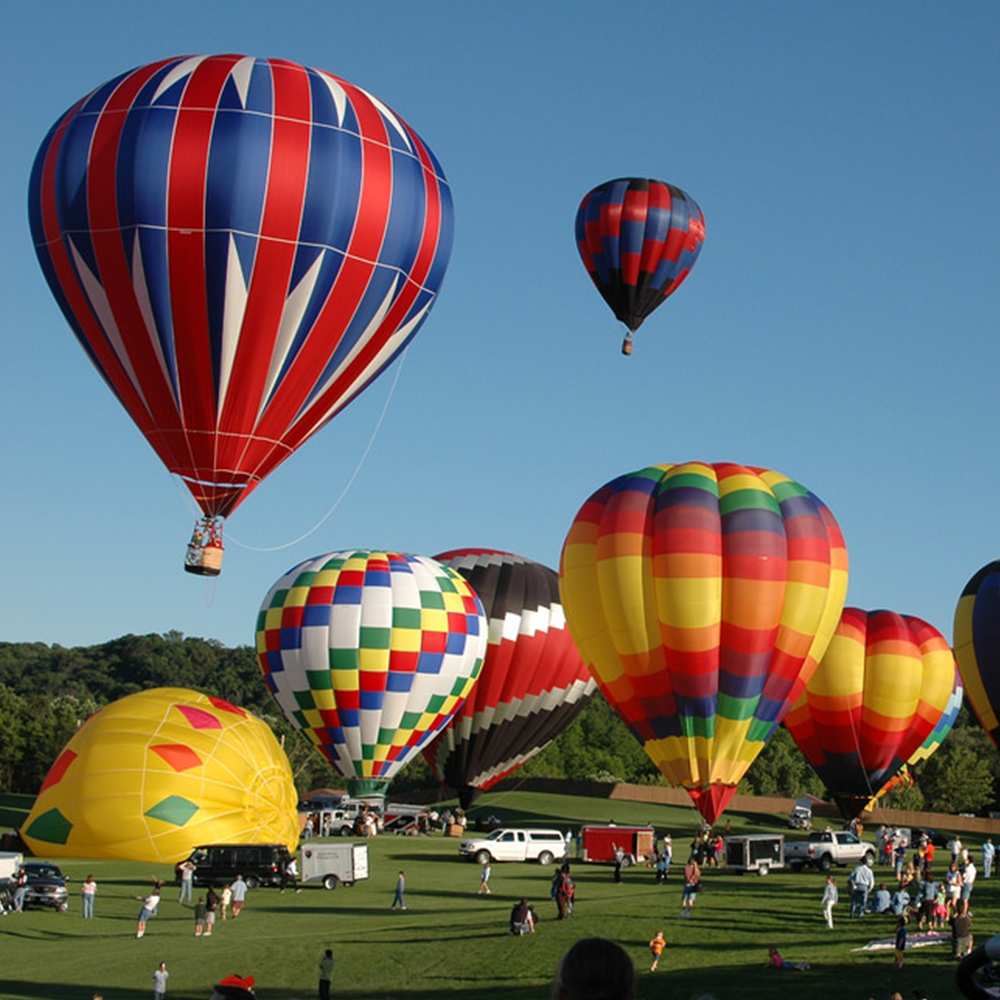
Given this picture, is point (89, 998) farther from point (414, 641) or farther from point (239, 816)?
point (414, 641)

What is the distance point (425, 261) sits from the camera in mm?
28578

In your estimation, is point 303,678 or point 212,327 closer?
point 212,327

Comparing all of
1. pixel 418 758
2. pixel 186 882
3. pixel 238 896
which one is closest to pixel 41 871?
pixel 186 882

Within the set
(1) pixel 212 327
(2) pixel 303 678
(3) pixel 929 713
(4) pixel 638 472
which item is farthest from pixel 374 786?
(1) pixel 212 327


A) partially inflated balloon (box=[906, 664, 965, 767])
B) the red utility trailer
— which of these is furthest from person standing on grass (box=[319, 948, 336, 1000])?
partially inflated balloon (box=[906, 664, 965, 767])

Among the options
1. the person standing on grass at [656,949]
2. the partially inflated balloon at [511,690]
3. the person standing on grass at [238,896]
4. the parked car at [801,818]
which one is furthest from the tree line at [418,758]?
the person standing on grass at [656,949]

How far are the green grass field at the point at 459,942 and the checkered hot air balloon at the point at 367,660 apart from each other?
9.94m

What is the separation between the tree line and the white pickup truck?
26.5 m

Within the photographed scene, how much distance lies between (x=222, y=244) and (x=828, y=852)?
805 inches

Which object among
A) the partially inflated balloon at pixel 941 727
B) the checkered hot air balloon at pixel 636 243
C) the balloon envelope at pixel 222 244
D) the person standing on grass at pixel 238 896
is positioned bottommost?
the person standing on grass at pixel 238 896

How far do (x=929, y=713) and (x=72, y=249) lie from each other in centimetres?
3520

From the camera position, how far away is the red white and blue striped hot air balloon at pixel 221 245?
25.9 metres

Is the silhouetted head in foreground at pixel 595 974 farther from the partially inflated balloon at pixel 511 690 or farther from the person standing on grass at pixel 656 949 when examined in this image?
the partially inflated balloon at pixel 511 690

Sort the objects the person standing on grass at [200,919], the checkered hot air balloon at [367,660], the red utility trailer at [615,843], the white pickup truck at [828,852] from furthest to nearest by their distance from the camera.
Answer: the checkered hot air balloon at [367,660] < the red utility trailer at [615,843] < the white pickup truck at [828,852] < the person standing on grass at [200,919]
